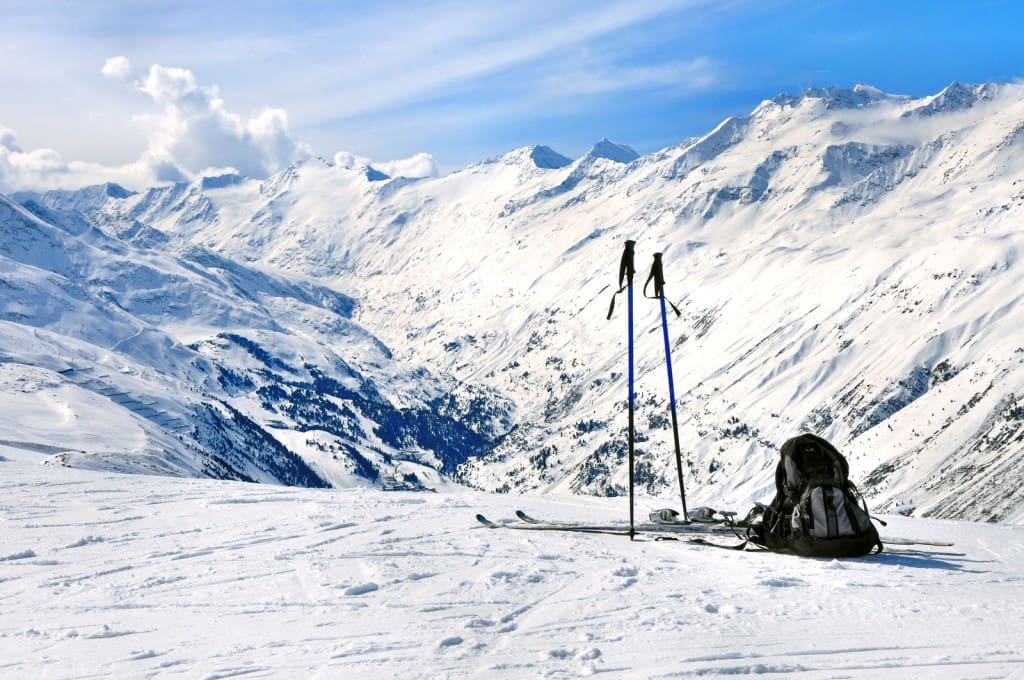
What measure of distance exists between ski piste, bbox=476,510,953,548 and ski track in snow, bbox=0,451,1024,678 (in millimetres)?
935

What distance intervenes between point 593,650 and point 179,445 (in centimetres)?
18910

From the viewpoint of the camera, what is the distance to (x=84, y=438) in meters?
143

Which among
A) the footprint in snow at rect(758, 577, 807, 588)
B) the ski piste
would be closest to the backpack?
the ski piste

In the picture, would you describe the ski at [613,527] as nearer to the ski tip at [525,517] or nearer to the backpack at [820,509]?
the ski tip at [525,517]

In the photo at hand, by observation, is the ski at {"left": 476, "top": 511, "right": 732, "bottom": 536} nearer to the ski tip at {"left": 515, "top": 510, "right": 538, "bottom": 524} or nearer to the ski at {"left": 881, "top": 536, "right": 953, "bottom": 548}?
the ski tip at {"left": 515, "top": 510, "right": 538, "bottom": 524}

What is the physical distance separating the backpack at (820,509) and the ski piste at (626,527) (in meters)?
2.16

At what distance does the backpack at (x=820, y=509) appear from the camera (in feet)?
47.3

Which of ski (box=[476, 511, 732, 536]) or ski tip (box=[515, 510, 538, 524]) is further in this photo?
ski tip (box=[515, 510, 538, 524])

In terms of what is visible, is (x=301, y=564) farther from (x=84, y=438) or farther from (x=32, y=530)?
(x=84, y=438)

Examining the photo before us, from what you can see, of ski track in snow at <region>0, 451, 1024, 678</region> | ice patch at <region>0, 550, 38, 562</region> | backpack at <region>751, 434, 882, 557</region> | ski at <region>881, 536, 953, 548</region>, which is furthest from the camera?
ice patch at <region>0, 550, 38, 562</region>

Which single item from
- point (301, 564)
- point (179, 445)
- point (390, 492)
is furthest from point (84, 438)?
point (301, 564)

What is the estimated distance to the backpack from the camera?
14.4 metres

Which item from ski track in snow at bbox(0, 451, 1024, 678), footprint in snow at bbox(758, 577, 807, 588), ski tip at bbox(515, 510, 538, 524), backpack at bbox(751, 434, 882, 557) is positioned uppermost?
backpack at bbox(751, 434, 882, 557)

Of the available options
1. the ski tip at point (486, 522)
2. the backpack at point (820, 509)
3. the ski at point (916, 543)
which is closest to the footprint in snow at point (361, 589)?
the ski tip at point (486, 522)
